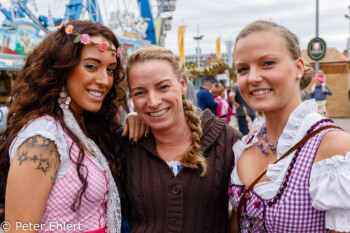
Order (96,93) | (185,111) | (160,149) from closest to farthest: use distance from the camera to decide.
Answer: (96,93), (160,149), (185,111)

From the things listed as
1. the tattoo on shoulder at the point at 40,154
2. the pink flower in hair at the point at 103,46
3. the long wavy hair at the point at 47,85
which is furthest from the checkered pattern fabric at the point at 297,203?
the pink flower in hair at the point at 103,46

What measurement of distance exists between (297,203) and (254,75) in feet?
2.14

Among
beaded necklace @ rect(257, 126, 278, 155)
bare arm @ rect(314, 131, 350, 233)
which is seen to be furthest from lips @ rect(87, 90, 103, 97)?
bare arm @ rect(314, 131, 350, 233)

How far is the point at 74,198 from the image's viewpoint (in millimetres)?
1753

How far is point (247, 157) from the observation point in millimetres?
1925

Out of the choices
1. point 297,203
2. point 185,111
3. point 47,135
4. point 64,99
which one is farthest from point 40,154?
point 297,203

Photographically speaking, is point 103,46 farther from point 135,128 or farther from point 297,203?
point 297,203

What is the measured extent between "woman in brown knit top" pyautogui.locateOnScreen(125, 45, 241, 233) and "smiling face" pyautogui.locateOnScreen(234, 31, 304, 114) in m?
0.57

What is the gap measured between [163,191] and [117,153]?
457 mm

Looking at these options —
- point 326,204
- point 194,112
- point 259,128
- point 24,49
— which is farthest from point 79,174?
point 24,49

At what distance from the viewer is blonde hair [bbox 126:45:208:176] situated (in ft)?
6.70

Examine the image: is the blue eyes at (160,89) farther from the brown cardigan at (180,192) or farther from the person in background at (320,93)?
the person in background at (320,93)

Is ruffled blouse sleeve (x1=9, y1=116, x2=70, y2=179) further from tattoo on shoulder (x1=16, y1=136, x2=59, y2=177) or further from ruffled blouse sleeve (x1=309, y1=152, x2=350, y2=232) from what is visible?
ruffled blouse sleeve (x1=309, y1=152, x2=350, y2=232)

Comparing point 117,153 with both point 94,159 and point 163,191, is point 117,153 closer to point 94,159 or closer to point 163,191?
point 94,159
